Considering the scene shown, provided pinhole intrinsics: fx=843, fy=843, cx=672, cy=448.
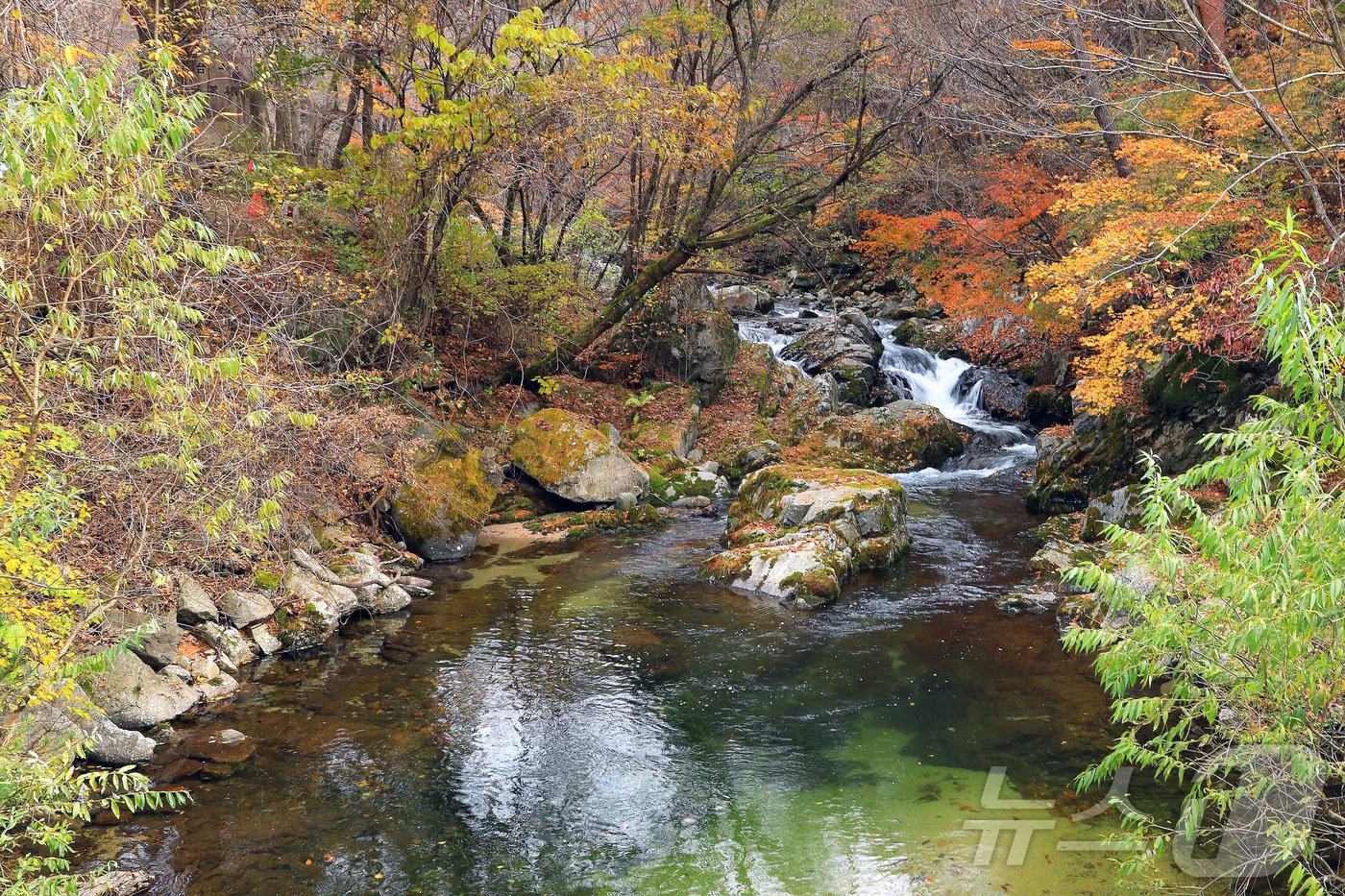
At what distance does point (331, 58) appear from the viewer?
575 inches

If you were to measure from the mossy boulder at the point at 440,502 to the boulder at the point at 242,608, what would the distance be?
12.3 ft

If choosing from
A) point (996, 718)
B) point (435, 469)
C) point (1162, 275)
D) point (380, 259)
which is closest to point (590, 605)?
point (435, 469)

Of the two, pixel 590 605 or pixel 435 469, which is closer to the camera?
pixel 590 605

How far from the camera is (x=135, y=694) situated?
25.7 feet

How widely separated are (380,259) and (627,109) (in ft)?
17.0

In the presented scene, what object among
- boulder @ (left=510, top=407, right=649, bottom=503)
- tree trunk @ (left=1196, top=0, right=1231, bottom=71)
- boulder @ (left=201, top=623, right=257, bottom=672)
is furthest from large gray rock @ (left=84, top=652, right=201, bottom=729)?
tree trunk @ (left=1196, top=0, right=1231, bottom=71)

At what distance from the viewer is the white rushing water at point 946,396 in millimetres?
19781

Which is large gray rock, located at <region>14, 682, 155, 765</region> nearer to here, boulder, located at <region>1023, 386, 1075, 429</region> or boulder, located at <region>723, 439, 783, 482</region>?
boulder, located at <region>723, 439, 783, 482</region>

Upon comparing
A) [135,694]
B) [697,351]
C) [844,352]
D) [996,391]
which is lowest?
[135,694]

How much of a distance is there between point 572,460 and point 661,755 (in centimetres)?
916

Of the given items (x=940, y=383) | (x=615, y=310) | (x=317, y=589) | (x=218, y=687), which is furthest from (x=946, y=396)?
(x=218, y=687)

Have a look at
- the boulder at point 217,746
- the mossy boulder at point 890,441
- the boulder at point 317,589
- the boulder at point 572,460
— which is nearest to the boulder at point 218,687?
the boulder at point 217,746

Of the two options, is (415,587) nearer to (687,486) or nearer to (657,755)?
(657,755)

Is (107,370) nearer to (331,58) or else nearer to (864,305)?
(331,58)
